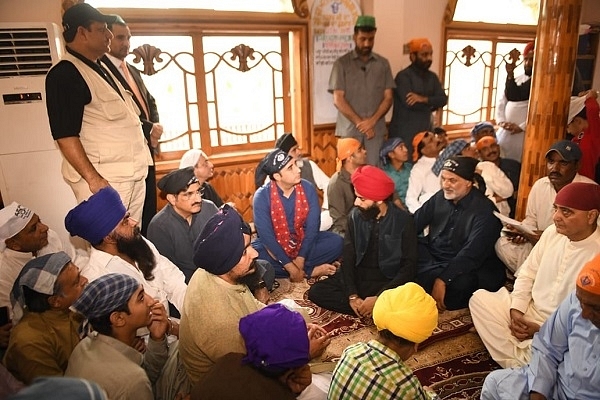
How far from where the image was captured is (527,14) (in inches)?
276

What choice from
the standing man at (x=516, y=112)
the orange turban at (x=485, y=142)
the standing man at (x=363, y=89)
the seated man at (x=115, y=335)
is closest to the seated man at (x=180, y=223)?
the seated man at (x=115, y=335)

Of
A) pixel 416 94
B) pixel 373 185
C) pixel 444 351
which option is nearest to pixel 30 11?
pixel 373 185

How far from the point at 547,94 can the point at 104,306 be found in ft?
9.35

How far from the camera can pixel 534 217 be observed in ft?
10.5

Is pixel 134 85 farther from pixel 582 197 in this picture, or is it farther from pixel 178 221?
pixel 582 197

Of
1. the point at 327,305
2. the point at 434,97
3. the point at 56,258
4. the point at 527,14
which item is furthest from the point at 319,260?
the point at 527,14

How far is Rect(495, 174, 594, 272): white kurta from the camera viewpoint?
9.92 ft

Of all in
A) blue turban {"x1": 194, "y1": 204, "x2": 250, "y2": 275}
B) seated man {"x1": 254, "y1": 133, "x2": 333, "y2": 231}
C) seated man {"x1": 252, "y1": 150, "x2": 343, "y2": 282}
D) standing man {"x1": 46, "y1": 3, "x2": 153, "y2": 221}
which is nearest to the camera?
blue turban {"x1": 194, "y1": 204, "x2": 250, "y2": 275}

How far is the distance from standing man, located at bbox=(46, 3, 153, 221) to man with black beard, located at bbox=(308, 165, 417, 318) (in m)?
1.46

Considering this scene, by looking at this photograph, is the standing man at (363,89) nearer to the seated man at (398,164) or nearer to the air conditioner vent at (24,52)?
the seated man at (398,164)

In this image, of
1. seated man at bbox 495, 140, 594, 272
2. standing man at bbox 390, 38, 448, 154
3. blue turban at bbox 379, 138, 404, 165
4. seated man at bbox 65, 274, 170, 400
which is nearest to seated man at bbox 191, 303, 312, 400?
seated man at bbox 65, 274, 170, 400

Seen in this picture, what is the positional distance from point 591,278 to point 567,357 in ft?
1.41

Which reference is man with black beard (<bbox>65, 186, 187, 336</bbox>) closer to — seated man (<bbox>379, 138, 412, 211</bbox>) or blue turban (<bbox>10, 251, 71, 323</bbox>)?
blue turban (<bbox>10, 251, 71, 323</bbox>)

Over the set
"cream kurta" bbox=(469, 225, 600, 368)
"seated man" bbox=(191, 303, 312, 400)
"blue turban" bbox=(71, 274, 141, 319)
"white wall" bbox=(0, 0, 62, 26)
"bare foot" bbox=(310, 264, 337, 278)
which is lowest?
"bare foot" bbox=(310, 264, 337, 278)
